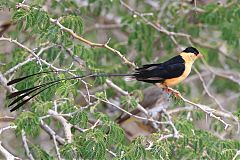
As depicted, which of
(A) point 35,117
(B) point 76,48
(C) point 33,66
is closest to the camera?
(A) point 35,117

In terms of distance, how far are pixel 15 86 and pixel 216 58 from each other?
124 inches

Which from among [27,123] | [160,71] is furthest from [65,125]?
[160,71]

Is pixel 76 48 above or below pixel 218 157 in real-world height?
above

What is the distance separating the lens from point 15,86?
446 centimetres

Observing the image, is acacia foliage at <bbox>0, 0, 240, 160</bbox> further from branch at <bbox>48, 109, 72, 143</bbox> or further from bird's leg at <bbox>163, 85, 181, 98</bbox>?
bird's leg at <bbox>163, 85, 181, 98</bbox>

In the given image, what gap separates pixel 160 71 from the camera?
14.8 ft

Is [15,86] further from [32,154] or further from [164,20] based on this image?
[164,20]

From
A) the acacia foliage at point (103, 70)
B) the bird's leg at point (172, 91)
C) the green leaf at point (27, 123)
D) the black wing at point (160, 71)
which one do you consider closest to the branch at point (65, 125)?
the acacia foliage at point (103, 70)

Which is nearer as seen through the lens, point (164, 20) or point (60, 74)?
point (60, 74)

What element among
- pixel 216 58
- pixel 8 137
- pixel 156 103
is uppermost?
pixel 216 58

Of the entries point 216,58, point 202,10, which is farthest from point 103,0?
point 216,58

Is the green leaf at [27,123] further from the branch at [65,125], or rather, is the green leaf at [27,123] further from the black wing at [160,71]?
the black wing at [160,71]

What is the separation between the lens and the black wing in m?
4.42

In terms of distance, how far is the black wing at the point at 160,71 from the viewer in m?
4.42
